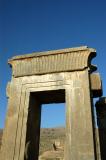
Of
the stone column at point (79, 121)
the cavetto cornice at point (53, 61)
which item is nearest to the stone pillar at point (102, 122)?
the stone column at point (79, 121)

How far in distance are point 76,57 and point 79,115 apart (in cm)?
147

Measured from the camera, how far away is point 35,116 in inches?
242

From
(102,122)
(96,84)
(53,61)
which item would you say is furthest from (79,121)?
(53,61)

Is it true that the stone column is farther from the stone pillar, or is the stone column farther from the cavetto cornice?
the stone pillar

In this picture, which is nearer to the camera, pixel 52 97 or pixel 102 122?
pixel 102 122

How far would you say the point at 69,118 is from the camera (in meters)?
5.29

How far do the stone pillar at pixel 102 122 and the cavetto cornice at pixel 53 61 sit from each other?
0.92 meters

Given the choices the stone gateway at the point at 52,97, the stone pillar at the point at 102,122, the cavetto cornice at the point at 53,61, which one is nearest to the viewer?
the stone gateway at the point at 52,97

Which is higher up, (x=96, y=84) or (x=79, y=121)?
(x=96, y=84)

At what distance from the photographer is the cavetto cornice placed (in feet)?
19.0

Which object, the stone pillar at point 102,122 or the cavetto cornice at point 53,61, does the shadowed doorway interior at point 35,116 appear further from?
the stone pillar at point 102,122

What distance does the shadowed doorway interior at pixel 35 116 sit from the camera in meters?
5.59

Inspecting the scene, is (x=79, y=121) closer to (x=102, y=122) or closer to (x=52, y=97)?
(x=102, y=122)

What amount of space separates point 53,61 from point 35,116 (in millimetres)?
1503
